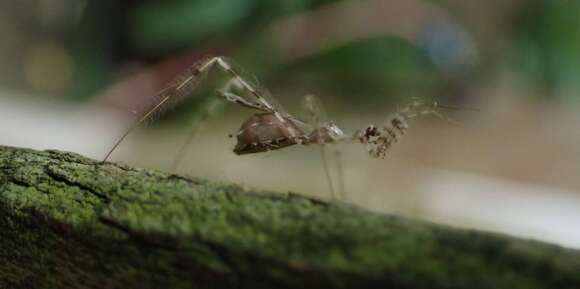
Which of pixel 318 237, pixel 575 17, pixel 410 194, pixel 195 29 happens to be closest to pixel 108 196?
pixel 318 237

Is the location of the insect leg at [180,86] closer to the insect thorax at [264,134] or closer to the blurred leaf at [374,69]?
the insect thorax at [264,134]

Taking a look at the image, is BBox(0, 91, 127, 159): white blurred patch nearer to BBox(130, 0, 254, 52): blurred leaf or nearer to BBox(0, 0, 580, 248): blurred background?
BBox(0, 0, 580, 248): blurred background

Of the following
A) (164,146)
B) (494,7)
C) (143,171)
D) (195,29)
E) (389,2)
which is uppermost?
(494,7)

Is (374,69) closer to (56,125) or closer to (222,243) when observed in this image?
(56,125)

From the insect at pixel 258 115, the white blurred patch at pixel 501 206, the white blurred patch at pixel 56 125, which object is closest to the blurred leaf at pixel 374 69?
the white blurred patch at pixel 501 206

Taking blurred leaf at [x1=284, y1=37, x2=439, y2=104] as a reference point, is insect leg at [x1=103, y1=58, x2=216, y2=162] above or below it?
below

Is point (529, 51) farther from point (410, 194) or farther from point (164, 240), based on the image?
point (164, 240)

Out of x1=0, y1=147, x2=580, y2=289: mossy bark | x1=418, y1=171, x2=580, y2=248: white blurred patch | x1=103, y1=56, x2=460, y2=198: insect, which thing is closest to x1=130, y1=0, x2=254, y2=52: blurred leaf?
x1=418, y1=171, x2=580, y2=248: white blurred patch
